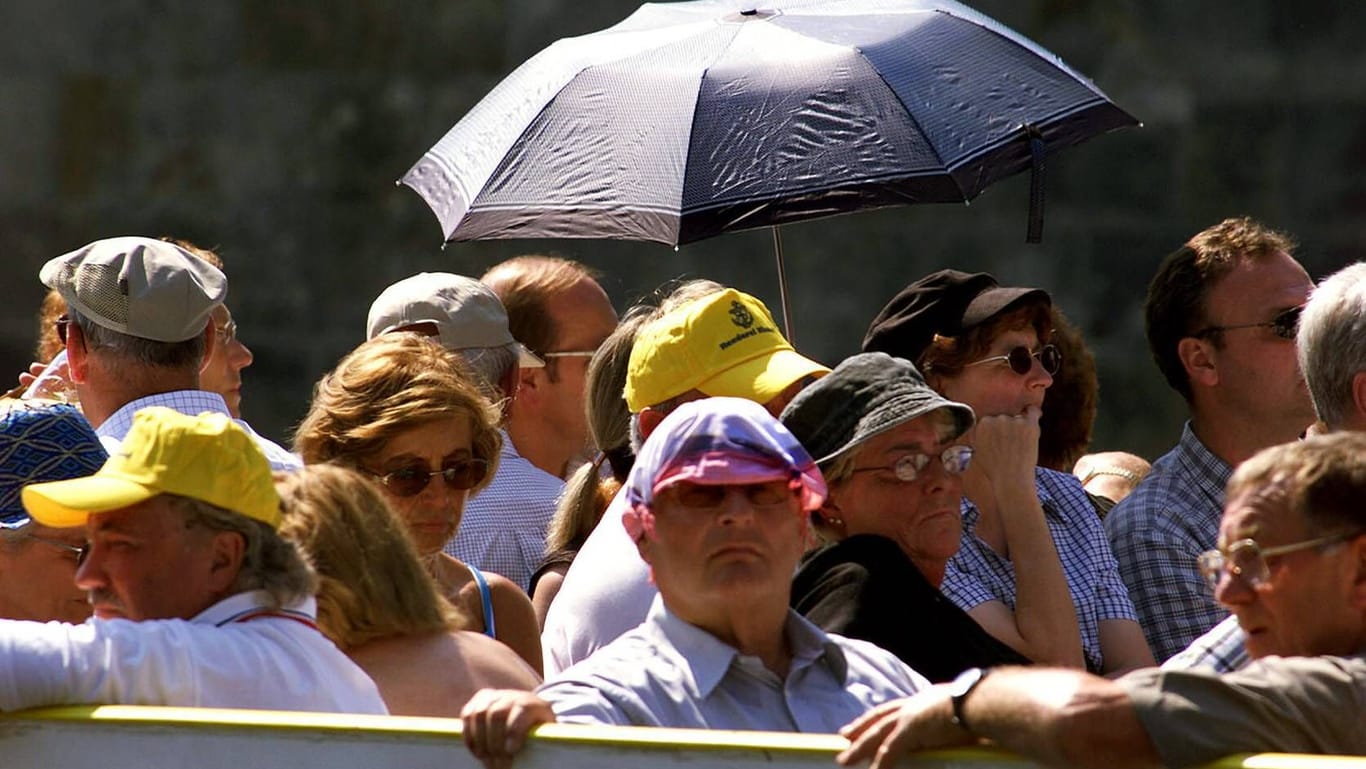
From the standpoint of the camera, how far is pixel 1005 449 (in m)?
3.96

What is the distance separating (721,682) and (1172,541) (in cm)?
144

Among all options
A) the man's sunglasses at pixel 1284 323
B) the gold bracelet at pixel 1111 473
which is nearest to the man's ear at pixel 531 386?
the gold bracelet at pixel 1111 473

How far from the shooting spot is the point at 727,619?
3066mm

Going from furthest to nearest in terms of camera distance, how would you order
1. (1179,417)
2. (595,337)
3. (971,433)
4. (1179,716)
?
(1179,417), (595,337), (971,433), (1179,716)

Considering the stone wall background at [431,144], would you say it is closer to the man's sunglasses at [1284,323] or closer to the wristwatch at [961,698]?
the man's sunglasses at [1284,323]

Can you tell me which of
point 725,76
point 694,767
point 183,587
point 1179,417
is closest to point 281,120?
point 1179,417

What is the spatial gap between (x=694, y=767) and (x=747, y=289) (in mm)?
6968

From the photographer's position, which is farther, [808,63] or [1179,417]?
[1179,417]

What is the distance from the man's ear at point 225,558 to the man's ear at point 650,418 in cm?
101

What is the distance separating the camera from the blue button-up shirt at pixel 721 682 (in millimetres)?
2918

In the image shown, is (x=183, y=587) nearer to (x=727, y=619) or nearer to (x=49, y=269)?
(x=727, y=619)

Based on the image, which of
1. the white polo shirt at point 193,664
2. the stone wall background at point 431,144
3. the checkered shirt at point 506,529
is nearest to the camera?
the white polo shirt at point 193,664

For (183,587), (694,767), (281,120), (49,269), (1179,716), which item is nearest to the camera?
(1179,716)

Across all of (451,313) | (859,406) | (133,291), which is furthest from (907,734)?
(451,313)
